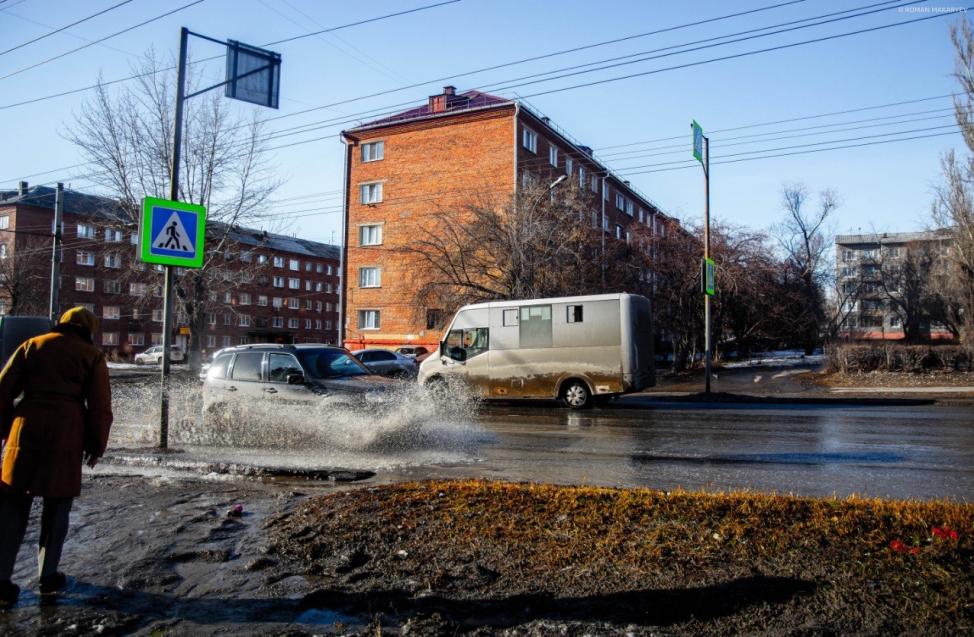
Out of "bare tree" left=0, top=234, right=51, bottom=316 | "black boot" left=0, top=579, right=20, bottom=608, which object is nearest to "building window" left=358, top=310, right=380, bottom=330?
"bare tree" left=0, top=234, right=51, bottom=316

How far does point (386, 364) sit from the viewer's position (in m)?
22.8

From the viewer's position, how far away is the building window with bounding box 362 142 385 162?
41.1 m

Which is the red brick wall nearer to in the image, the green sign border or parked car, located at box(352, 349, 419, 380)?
parked car, located at box(352, 349, 419, 380)

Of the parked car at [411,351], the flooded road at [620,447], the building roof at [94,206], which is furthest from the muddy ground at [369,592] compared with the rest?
the building roof at [94,206]

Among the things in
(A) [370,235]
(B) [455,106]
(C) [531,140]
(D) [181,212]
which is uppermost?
(B) [455,106]

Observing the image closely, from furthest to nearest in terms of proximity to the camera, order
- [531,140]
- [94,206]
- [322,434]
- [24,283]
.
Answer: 1. [24,283]
2. [531,140]
3. [94,206]
4. [322,434]

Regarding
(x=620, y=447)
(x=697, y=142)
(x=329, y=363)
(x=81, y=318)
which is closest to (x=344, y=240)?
(x=697, y=142)

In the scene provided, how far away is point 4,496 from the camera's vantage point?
3938mm

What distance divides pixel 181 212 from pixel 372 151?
33.5 meters

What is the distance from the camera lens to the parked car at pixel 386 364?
22.2 m

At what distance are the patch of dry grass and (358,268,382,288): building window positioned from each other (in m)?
35.3

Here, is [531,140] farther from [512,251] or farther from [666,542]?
[666,542]

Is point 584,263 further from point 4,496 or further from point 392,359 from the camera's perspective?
point 4,496

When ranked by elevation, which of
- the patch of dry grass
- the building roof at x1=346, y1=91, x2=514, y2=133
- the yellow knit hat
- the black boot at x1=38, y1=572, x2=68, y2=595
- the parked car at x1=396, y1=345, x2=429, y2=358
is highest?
the building roof at x1=346, y1=91, x2=514, y2=133
